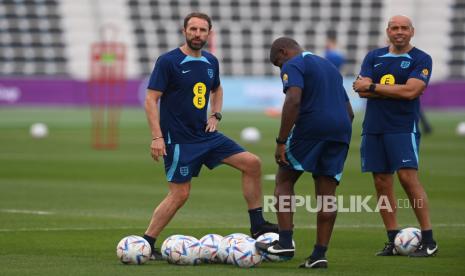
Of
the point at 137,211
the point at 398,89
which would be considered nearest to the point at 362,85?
the point at 398,89

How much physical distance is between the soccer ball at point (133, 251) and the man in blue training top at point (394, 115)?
231 centimetres

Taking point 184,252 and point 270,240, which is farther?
point 270,240

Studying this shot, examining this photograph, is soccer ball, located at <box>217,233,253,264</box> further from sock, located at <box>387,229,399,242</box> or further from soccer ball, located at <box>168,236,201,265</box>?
sock, located at <box>387,229,399,242</box>

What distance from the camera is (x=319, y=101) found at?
10102mm

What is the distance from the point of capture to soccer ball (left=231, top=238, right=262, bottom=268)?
10102 mm

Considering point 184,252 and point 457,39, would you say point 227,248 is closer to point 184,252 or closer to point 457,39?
point 184,252

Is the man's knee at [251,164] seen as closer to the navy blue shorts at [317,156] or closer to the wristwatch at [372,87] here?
the navy blue shorts at [317,156]

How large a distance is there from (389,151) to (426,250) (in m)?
1.08

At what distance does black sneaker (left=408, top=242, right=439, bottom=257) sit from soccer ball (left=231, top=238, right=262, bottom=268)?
171 cm

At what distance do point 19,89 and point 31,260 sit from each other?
A: 33756 millimetres

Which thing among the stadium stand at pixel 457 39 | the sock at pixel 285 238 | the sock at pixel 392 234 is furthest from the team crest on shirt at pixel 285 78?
the stadium stand at pixel 457 39

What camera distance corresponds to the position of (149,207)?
15.2 meters

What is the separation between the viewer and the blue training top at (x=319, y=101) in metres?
10.0

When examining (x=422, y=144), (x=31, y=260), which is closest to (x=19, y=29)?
(x=422, y=144)
